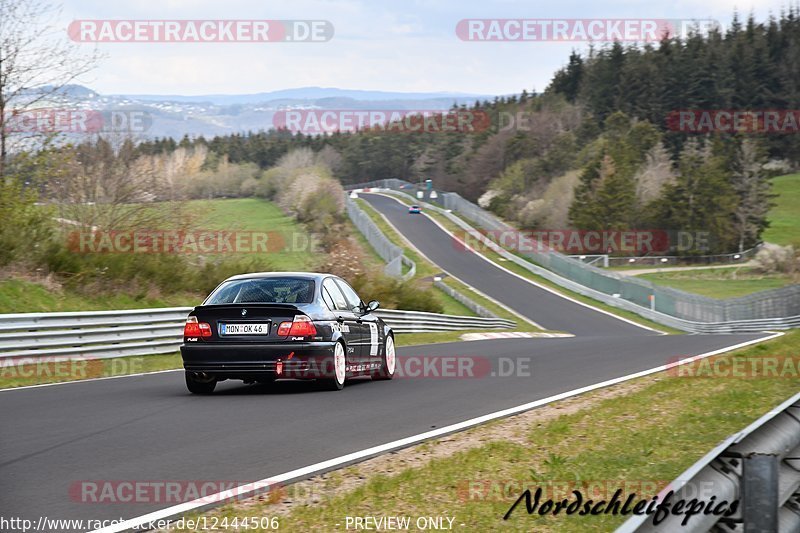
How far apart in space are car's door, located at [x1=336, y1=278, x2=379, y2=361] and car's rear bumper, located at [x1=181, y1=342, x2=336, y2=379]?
1703 millimetres

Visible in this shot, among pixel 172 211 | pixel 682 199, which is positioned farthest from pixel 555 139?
pixel 172 211

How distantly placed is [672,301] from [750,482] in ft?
173

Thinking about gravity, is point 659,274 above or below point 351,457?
below

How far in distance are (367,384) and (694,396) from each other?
4479 millimetres

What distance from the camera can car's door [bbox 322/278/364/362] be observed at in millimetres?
12828

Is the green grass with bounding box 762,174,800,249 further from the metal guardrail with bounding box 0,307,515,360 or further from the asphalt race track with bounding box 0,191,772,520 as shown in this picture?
the asphalt race track with bounding box 0,191,772,520

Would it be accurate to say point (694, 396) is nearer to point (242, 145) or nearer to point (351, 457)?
point (351, 457)

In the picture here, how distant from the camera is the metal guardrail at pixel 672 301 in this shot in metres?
45.6

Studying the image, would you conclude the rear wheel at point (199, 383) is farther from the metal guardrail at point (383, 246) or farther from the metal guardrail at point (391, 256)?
the metal guardrail at point (383, 246)

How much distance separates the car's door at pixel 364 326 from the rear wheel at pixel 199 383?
2182mm

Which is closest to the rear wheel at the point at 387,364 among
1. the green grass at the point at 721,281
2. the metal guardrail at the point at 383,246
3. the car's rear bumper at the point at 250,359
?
the car's rear bumper at the point at 250,359

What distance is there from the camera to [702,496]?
14.3 ft

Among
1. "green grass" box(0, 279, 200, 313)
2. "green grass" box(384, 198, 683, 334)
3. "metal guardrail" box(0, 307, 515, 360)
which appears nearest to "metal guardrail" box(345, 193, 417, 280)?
"green grass" box(384, 198, 683, 334)

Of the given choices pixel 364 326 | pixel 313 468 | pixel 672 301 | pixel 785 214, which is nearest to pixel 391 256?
pixel 672 301
